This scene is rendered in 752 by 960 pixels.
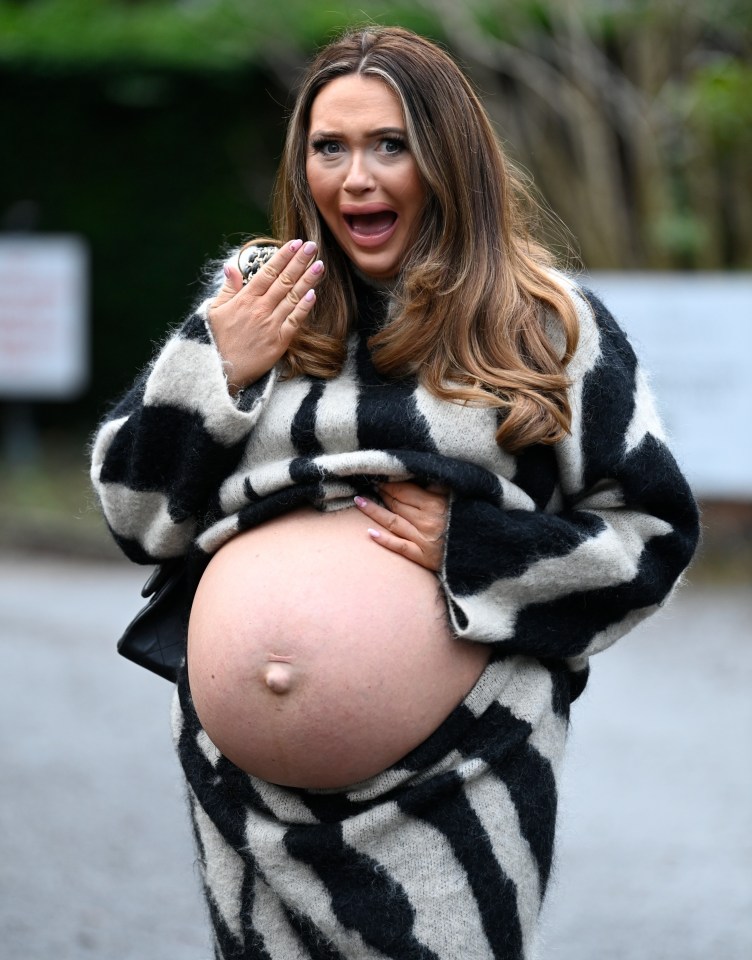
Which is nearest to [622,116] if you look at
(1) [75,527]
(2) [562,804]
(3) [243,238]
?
(3) [243,238]

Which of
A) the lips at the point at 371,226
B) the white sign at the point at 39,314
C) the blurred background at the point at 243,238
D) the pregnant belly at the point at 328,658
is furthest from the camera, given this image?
the white sign at the point at 39,314

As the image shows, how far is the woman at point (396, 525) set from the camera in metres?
2.33

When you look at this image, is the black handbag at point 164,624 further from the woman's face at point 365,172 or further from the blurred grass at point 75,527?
the blurred grass at point 75,527

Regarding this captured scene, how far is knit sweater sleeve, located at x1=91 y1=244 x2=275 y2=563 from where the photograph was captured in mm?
2383

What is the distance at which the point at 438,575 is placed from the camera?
2393 mm

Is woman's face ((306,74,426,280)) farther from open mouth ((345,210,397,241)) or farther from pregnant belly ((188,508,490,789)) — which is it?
pregnant belly ((188,508,490,789))

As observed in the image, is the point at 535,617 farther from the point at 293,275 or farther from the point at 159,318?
the point at 159,318

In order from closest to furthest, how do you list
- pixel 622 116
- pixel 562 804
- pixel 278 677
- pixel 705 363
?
pixel 278 677, pixel 562 804, pixel 705 363, pixel 622 116

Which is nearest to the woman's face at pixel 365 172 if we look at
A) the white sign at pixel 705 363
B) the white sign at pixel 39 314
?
the white sign at pixel 705 363

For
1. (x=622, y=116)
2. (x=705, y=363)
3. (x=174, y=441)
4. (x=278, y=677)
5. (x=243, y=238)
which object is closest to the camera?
(x=278, y=677)

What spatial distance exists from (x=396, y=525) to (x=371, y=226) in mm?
511

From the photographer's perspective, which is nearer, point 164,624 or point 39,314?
point 164,624

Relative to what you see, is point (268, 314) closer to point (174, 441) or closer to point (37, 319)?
point (174, 441)

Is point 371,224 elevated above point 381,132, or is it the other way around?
point 381,132
